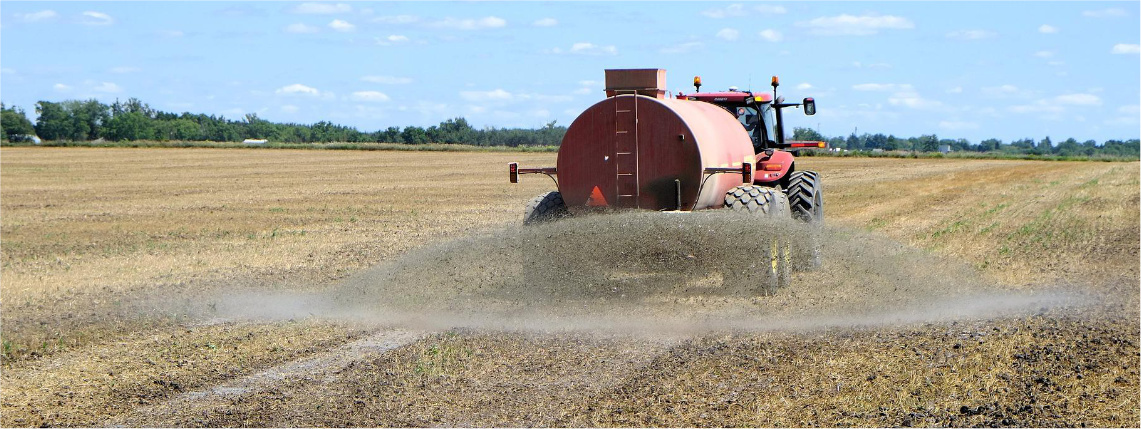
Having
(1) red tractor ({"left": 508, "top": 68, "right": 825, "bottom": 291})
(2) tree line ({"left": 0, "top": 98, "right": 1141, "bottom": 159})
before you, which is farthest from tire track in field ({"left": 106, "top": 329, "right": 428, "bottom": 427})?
(2) tree line ({"left": 0, "top": 98, "right": 1141, "bottom": 159})

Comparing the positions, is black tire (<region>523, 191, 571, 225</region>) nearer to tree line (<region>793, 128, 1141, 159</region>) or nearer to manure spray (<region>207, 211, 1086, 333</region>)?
manure spray (<region>207, 211, 1086, 333</region>)

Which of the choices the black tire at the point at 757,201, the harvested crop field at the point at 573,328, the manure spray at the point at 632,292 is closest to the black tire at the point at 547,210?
the manure spray at the point at 632,292

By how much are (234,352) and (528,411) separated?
2.79 m

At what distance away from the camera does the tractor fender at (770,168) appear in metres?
11.6

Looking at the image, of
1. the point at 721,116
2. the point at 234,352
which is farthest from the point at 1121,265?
the point at 234,352

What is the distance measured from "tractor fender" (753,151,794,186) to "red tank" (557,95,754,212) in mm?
1886

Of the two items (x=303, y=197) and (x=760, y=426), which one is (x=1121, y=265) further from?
(x=303, y=197)

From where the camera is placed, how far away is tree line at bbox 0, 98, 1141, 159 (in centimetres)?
6281

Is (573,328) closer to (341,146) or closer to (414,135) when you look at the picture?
(341,146)

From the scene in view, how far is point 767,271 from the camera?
9.29m

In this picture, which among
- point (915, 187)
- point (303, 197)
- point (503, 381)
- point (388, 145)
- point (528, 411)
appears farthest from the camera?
point (388, 145)

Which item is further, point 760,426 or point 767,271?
point 767,271

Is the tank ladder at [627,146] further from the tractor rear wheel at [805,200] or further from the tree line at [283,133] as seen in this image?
the tree line at [283,133]

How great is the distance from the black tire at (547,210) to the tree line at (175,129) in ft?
171
